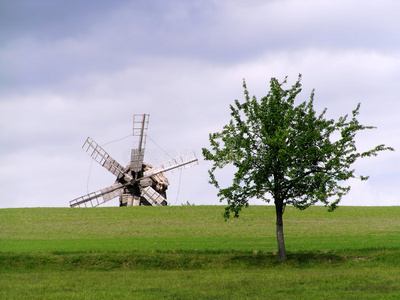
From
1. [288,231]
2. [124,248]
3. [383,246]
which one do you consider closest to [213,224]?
[288,231]

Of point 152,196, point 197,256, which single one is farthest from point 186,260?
point 152,196

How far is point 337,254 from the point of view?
110 ft

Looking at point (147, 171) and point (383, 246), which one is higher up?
point (147, 171)

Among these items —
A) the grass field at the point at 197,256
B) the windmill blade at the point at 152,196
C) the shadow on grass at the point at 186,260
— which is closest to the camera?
the grass field at the point at 197,256

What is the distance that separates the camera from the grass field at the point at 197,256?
74.6ft

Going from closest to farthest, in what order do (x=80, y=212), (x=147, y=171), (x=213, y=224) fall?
(x=213, y=224) → (x=80, y=212) → (x=147, y=171)

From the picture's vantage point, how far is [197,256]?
33812mm

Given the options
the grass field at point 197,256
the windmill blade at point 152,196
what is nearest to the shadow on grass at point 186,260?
the grass field at point 197,256

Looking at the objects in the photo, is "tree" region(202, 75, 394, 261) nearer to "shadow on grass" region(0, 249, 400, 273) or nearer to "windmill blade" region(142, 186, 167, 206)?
"shadow on grass" region(0, 249, 400, 273)

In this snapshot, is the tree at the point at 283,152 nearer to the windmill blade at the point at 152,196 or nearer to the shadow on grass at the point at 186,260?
the shadow on grass at the point at 186,260

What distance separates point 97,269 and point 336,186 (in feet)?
50.9

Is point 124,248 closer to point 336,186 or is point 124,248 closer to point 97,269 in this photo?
point 97,269

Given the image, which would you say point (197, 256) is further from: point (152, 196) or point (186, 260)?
point (152, 196)

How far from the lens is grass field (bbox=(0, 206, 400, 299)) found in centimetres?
2273
